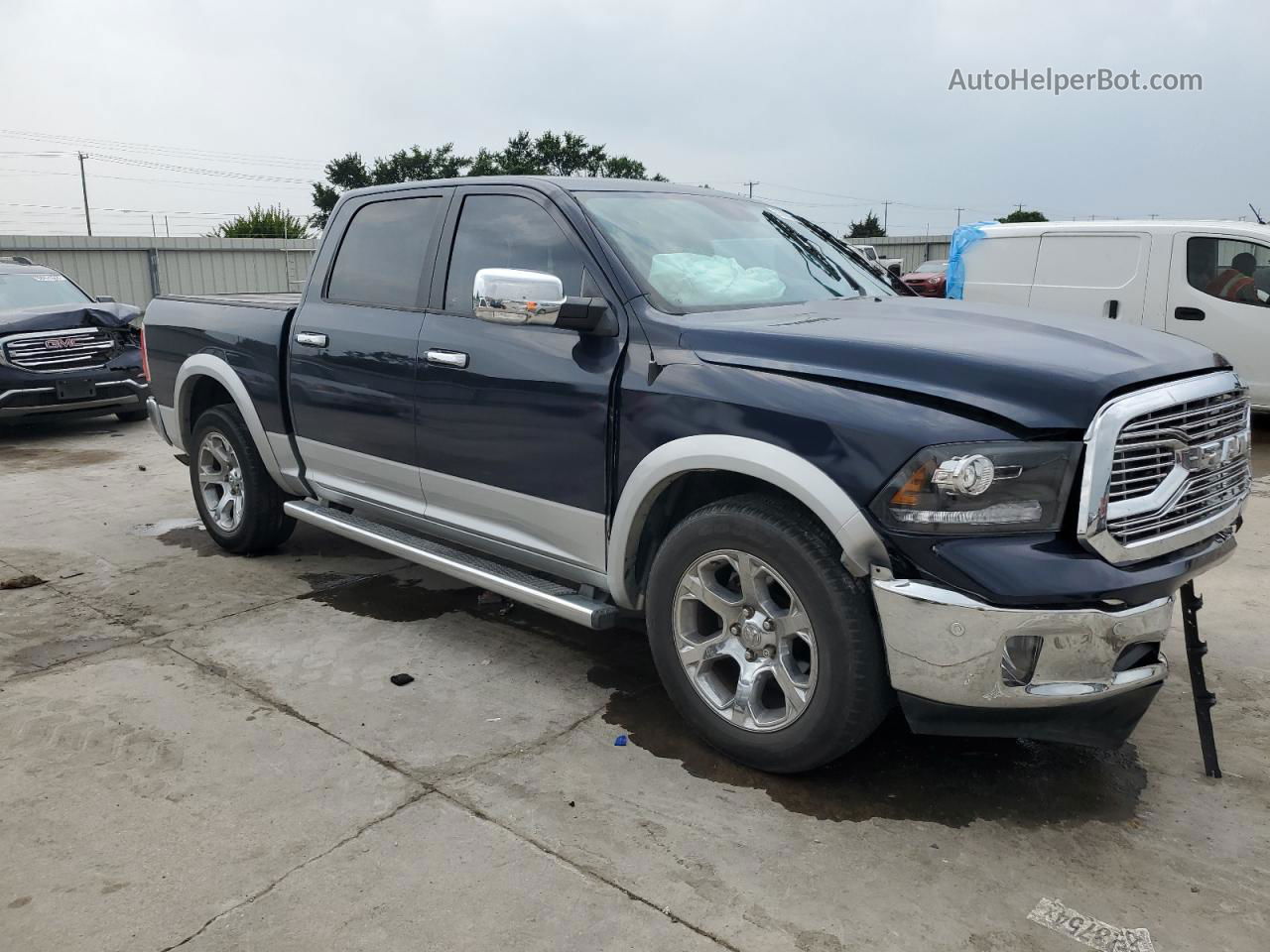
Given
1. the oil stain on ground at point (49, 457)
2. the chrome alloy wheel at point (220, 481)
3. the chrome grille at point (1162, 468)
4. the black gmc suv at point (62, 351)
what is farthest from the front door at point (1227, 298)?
the oil stain on ground at point (49, 457)

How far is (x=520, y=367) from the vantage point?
382cm

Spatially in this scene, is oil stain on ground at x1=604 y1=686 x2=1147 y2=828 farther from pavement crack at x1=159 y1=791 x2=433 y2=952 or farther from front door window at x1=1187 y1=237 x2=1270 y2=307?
front door window at x1=1187 y1=237 x2=1270 y2=307

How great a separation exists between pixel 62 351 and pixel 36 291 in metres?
1.17

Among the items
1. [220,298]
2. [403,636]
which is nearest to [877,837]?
[403,636]

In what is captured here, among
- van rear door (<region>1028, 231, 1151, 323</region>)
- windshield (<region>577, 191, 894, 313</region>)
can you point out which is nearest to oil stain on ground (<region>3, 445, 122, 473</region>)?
windshield (<region>577, 191, 894, 313</region>)

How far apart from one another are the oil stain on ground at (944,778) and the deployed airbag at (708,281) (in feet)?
5.02

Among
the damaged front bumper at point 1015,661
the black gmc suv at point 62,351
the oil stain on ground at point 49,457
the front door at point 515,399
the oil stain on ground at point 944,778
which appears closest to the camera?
the damaged front bumper at point 1015,661

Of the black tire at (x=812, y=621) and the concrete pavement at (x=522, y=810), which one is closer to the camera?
the concrete pavement at (x=522, y=810)

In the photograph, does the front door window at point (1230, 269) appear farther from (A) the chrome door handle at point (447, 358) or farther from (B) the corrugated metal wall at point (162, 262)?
(B) the corrugated metal wall at point (162, 262)

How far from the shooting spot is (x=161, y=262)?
24.6m

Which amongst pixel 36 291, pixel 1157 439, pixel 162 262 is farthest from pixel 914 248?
pixel 1157 439

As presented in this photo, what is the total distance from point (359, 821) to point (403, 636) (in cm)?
156

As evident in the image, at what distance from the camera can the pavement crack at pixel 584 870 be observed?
257 cm

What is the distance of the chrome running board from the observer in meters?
3.65
